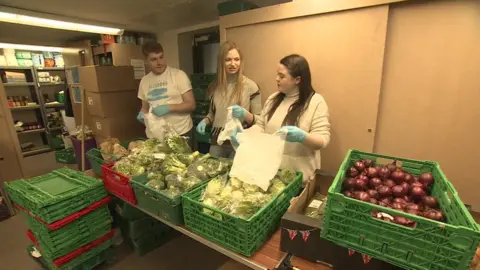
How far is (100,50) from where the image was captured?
4.12 meters

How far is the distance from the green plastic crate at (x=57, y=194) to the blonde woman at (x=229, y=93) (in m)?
0.86

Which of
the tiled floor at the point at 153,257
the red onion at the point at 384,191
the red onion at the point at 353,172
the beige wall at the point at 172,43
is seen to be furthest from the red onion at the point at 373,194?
the beige wall at the point at 172,43

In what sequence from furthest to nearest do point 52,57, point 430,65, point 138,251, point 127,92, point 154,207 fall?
point 52,57
point 127,92
point 138,251
point 430,65
point 154,207

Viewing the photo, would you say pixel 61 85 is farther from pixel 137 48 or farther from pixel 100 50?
pixel 137 48

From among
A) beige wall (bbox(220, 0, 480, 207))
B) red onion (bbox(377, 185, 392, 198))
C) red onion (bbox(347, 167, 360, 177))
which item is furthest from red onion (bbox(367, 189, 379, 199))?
beige wall (bbox(220, 0, 480, 207))

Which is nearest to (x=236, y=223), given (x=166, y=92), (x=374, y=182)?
(x=374, y=182)

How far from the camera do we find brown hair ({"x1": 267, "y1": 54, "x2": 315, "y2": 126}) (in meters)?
1.36

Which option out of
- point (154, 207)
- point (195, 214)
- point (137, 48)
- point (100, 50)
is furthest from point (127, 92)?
point (195, 214)

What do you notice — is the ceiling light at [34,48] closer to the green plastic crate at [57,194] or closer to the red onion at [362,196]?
the green plastic crate at [57,194]

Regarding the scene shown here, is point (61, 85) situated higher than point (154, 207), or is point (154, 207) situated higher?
point (61, 85)

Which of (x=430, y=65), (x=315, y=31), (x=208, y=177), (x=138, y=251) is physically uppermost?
(x=315, y=31)

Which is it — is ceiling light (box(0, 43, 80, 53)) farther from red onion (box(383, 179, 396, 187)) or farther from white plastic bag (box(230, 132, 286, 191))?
red onion (box(383, 179, 396, 187))

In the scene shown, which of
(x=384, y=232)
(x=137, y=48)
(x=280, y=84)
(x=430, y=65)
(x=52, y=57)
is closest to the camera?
(x=384, y=232)

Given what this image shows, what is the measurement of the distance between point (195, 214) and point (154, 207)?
0.31 m
